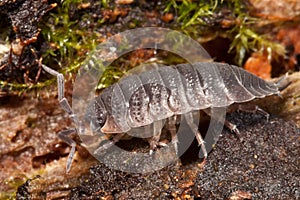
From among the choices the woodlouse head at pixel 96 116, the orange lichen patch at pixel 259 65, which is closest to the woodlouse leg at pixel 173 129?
the woodlouse head at pixel 96 116

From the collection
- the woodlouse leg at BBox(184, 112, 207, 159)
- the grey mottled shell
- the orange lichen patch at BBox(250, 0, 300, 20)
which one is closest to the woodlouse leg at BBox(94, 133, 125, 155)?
the grey mottled shell

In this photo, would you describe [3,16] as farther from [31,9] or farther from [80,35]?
[80,35]

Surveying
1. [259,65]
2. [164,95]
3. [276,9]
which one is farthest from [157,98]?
[276,9]

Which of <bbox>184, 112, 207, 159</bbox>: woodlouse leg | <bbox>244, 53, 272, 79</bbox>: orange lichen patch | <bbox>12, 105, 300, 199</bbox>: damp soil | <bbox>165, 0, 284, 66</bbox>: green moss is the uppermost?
<bbox>165, 0, 284, 66</bbox>: green moss

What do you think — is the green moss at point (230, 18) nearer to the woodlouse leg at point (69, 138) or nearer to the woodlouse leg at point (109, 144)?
the woodlouse leg at point (109, 144)

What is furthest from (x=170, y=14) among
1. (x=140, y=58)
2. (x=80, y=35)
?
(x=80, y=35)

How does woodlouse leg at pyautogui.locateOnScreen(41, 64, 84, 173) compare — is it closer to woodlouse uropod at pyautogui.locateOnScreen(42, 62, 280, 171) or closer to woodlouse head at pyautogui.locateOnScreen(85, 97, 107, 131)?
woodlouse uropod at pyautogui.locateOnScreen(42, 62, 280, 171)
